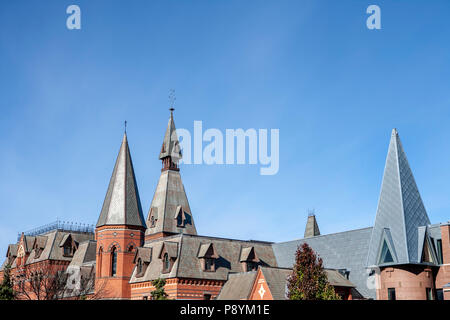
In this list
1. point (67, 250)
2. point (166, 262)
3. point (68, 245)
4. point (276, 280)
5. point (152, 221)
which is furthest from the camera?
point (68, 245)

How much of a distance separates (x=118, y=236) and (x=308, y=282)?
28.1 metres

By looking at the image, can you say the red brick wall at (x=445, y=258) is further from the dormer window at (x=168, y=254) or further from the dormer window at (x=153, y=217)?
the dormer window at (x=153, y=217)

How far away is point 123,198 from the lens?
63531 millimetres

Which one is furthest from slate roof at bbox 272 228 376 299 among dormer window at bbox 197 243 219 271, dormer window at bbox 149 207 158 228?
dormer window at bbox 149 207 158 228

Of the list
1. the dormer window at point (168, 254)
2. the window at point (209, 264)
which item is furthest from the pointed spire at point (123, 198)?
the window at point (209, 264)

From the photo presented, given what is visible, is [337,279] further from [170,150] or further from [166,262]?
[170,150]

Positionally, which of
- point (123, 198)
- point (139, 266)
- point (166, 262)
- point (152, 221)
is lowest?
point (139, 266)

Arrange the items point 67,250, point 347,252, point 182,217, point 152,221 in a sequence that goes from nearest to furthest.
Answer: point 347,252, point 182,217, point 152,221, point 67,250

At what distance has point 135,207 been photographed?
63.7 meters

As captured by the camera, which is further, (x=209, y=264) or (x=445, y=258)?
(x=209, y=264)

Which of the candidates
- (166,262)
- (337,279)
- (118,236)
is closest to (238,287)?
(337,279)

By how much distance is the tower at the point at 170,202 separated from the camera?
241ft
